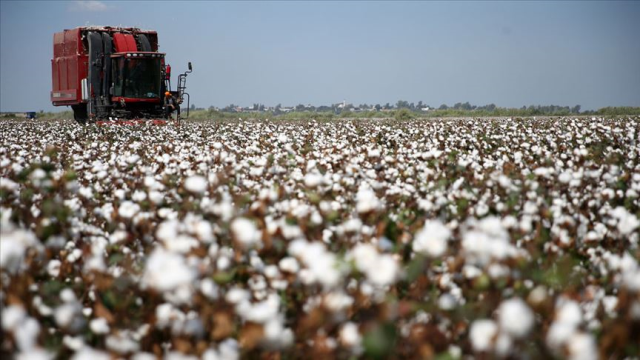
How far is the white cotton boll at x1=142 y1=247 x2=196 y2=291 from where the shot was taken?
219cm

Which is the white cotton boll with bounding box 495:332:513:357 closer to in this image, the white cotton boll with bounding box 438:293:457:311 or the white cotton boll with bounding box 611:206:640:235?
the white cotton boll with bounding box 438:293:457:311

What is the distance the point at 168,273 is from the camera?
220 centimetres

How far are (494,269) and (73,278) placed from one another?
2.39m

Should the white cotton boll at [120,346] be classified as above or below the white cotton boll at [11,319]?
below

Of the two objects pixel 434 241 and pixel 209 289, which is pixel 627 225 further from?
pixel 209 289

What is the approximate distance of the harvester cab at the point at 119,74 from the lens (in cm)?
1841

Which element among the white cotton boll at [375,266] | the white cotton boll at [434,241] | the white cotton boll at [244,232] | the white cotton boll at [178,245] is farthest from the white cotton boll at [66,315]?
the white cotton boll at [434,241]

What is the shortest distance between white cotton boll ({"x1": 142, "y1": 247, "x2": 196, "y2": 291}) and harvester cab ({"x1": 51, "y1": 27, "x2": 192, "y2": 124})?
16.6 meters

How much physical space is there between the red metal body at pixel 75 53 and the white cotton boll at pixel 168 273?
58.9 feet

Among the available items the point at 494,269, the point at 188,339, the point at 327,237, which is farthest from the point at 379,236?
the point at 188,339

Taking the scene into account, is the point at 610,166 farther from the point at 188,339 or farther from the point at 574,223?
the point at 188,339

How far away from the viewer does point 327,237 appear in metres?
3.51

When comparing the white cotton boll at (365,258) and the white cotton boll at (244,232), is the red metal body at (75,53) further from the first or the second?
the white cotton boll at (365,258)

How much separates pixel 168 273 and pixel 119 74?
17.5 meters
